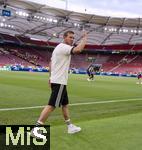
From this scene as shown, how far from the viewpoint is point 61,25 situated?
9750cm

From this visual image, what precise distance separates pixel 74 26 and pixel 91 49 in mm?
7883

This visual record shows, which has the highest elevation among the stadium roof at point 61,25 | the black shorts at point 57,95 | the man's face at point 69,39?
the stadium roof at point 61,25

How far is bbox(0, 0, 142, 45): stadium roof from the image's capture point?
90.2 meters

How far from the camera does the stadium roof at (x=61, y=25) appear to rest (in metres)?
90.2

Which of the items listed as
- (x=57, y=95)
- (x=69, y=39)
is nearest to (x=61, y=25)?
(x=69, y=39)

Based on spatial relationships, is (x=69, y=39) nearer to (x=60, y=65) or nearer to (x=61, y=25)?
(x=60, y=65)

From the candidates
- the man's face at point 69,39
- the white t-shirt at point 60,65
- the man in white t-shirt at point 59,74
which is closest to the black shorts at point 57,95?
the man in white t-shirt at point 59,74

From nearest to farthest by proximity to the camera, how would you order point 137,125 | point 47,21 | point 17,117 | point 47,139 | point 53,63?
point 47,139 → point 53,63 → point 137,125 → point 17,117 → point 47,21

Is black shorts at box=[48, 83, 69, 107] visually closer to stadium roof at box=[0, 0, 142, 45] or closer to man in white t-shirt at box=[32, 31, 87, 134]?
man in white t-shirt at box=[32, 31, 87, 134]

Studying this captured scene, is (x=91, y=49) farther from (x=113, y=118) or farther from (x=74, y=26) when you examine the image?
(x=113, y=118)

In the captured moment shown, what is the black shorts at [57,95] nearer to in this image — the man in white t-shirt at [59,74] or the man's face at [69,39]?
the man in white t-shirt at [59,74]

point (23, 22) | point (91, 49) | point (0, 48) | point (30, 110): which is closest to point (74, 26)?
point (91, 49)

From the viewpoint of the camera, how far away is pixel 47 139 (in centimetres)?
773

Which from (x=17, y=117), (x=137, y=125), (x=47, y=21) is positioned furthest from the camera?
(x=47, y=21)
